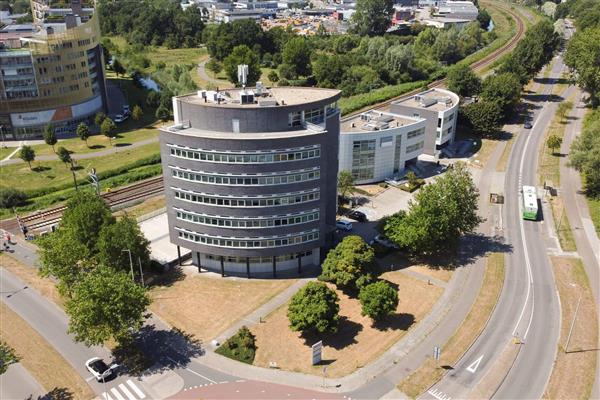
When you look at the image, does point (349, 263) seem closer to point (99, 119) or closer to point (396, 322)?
point (396, 322)

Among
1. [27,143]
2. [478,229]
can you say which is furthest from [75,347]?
[27,143]

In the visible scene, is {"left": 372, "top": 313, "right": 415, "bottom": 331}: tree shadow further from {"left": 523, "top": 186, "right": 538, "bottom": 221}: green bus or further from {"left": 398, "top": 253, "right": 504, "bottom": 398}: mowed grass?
{"left": 523, "top": 186, "right": 538, "bottom": 221}: green bus

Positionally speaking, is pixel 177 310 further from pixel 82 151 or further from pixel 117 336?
pixel 82 151

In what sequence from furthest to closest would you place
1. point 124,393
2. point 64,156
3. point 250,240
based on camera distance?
point 64,156
point 250,240
point 124,393

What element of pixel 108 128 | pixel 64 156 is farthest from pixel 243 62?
A: pixel 64 156

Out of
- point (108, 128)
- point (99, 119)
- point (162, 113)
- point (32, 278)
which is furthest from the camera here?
point (162, 113)

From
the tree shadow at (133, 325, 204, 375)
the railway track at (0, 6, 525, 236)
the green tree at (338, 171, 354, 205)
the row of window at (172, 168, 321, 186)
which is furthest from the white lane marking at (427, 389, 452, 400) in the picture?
the railway track at (0, 6, 525, 236)

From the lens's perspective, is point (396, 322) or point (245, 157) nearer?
point (396, 322)
